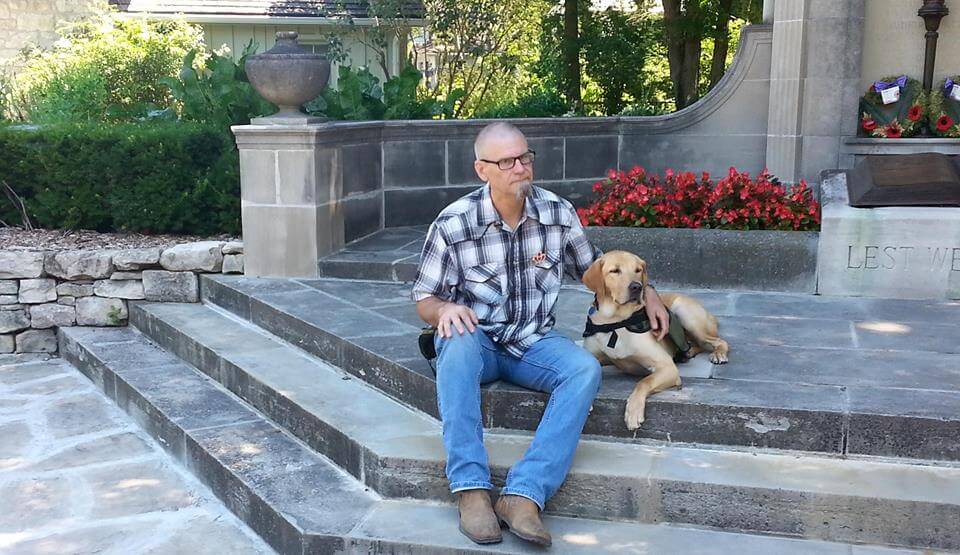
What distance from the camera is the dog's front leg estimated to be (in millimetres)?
4148

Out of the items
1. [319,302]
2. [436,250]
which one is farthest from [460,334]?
[319,302]

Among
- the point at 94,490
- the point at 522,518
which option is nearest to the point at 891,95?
the point at 522,518

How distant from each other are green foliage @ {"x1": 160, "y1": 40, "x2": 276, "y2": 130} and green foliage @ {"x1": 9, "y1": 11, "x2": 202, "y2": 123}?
1.15m

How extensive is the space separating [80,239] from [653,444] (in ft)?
18.1

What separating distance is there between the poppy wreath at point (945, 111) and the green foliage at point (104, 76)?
7.07 metres

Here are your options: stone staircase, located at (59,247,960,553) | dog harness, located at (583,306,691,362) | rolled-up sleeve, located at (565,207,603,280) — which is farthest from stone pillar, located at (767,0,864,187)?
rolled-up sleeve, located at (565,207,603,280)

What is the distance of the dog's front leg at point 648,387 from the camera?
415 cm

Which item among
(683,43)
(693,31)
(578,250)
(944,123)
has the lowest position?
(578,250)

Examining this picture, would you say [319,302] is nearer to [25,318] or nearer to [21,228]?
[25,318]

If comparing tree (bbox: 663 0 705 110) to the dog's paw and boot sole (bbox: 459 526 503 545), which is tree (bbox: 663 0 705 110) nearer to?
the dog's paw

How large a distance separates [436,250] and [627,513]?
1310 millimetres

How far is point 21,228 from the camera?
8359 millimetres

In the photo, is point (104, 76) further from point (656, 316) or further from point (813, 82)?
point (656, 316)

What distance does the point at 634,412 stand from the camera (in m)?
4.15
